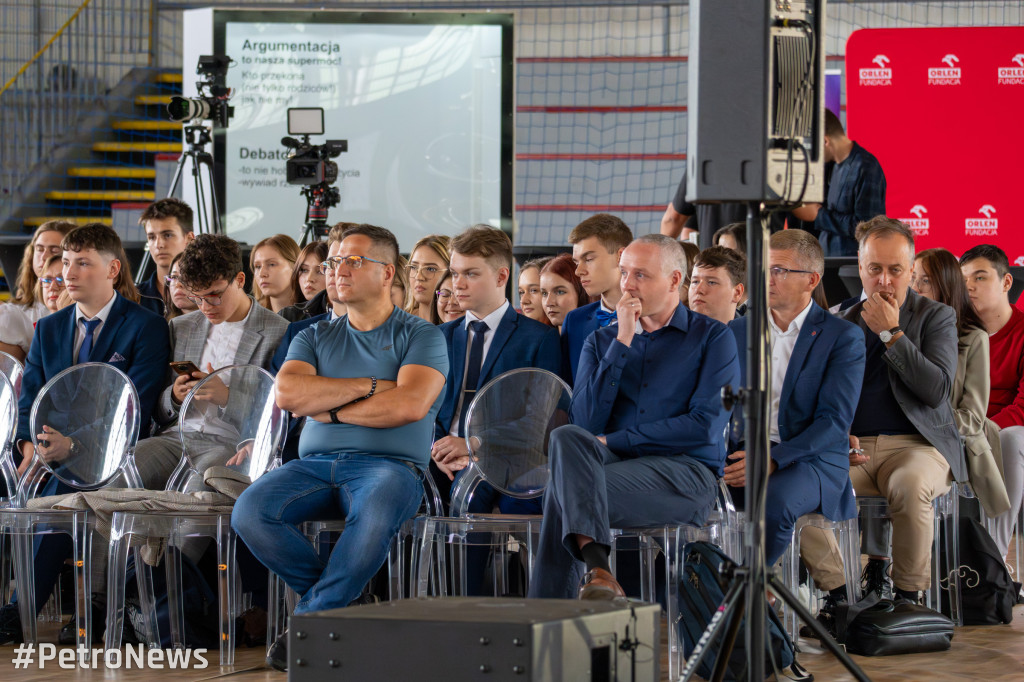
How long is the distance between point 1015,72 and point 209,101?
4432 mm

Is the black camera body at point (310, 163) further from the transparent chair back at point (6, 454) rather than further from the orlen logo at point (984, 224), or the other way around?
the orlen logo at point (984, 224)

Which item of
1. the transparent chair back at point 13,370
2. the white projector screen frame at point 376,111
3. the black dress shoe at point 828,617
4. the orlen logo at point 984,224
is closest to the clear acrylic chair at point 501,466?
the black dress shoe at point 828,617

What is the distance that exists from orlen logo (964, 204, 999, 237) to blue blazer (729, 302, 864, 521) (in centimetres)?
362

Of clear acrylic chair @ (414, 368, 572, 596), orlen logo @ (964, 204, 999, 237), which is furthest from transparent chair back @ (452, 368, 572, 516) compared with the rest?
orlen logo @ (964, 204, 999, 237)

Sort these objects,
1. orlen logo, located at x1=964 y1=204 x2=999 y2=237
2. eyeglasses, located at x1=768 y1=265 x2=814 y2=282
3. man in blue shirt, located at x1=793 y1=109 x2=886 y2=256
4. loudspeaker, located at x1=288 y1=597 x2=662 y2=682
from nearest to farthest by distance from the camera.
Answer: loudspeaker, located at x1=288 y1=597 x2=662 y2=682, eyeglasses, located at x1=768 y1=265 x2=814 y2=282, man in blue shirt, located at x1=793 y1=109 x2=886 y2=256, orlen logo, located at x1=964 y1=204 x2=999 y2=237

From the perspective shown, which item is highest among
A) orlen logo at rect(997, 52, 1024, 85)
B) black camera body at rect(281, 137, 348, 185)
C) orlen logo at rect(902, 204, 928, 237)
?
orlen logo at rect(997, 52, 1024, 85)

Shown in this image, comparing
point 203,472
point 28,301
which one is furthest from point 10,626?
point 28,301

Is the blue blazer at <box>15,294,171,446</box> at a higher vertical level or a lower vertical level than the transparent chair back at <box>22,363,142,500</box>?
higher

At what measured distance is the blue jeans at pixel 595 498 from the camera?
287cm

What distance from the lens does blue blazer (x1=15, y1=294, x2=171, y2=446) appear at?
3.76 meters

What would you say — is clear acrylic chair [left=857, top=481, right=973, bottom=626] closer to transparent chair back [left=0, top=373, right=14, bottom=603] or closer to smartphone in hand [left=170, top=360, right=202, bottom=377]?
smartphone in hand [left=170, top=360, right=202, bottom=377]

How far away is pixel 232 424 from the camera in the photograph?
3.40 metres

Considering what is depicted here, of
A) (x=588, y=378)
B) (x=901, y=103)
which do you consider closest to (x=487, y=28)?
(x=901, y=103)

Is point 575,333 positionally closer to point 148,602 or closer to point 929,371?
point 929,371
